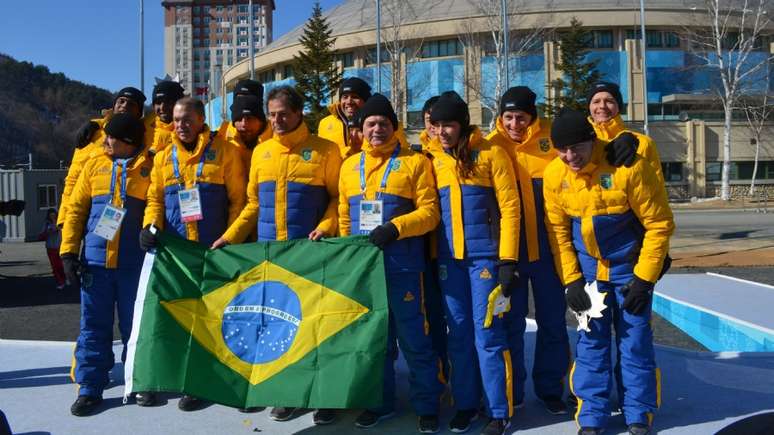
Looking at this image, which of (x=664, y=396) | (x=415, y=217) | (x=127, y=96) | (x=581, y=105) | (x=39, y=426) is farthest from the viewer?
(x=581, y=105)

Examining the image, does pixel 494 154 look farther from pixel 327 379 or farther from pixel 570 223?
pixel 327 379

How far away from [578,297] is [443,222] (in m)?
0.93

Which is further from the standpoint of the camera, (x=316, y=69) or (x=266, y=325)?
(x=316, y=69)

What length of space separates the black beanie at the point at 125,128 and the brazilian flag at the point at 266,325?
3.24 ft

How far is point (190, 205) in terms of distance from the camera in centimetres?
462

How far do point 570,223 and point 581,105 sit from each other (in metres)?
38.6

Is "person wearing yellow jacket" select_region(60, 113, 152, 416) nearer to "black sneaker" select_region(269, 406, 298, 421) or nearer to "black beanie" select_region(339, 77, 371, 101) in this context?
"black sneaker" select_region(269, 406, 298, 421)

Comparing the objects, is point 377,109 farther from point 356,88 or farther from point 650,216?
point 650,216

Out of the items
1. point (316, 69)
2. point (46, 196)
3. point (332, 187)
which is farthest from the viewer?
point (316, 69)

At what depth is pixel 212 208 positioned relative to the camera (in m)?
4.67

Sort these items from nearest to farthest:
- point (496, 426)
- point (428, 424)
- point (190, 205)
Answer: point (496, 426) < point (428, 424) < point (190, 205)

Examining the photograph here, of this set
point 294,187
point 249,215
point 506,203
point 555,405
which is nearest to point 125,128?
point 249,215

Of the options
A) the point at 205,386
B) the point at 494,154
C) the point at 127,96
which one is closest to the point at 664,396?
the point at 494,154

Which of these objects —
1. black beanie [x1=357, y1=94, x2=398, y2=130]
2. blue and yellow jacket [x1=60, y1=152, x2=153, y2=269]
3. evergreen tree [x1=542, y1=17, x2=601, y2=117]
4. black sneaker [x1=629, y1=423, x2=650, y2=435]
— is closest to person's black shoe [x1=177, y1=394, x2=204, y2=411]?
blue and yellow jacket [x1=60, y1=152, x2=153, y2=269]
